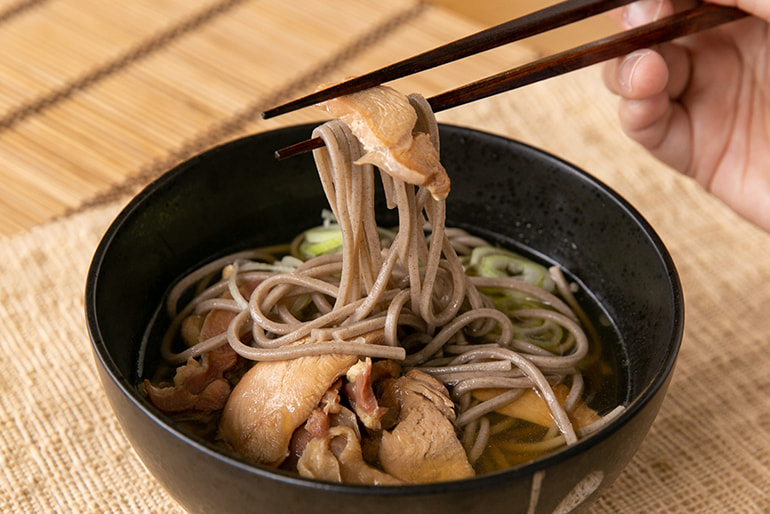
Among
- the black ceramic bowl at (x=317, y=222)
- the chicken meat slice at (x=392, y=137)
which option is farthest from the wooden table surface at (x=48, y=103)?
the chicken meat slice at (x=392, y=137)

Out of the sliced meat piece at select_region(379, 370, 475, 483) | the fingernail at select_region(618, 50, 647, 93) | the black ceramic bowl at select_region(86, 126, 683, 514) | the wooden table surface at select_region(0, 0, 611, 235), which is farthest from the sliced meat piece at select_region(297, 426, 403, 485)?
the wooden table surface at select_region(0, 0, 611, 235)

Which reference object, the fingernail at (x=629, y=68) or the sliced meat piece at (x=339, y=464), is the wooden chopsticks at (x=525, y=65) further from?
the sliced meat piece at (x=339, y=464)

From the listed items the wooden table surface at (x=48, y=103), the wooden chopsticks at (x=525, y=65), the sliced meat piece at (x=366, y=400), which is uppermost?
the wooden chopsticks at (x=525, y=65)

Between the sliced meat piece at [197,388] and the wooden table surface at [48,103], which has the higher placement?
the sliced meat piece at [197,388]

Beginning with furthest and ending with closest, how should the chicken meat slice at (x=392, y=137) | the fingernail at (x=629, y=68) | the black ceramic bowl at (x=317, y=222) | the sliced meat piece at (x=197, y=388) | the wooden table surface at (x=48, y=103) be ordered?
the wooden table surface at (x=48, y=103)
the fingernail at (x=629, y=68)
the sliced meat piece at (x=197, y=388)
the chicken meat slice at (x=392, y=137)
the black ceramic bowl at (x=317, y=222)

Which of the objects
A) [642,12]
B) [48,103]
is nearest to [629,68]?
[642,12]

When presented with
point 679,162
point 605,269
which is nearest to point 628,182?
point 679,162

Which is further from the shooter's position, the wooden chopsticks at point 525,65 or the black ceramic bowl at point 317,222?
the wooden chopsticks at point 525,65
